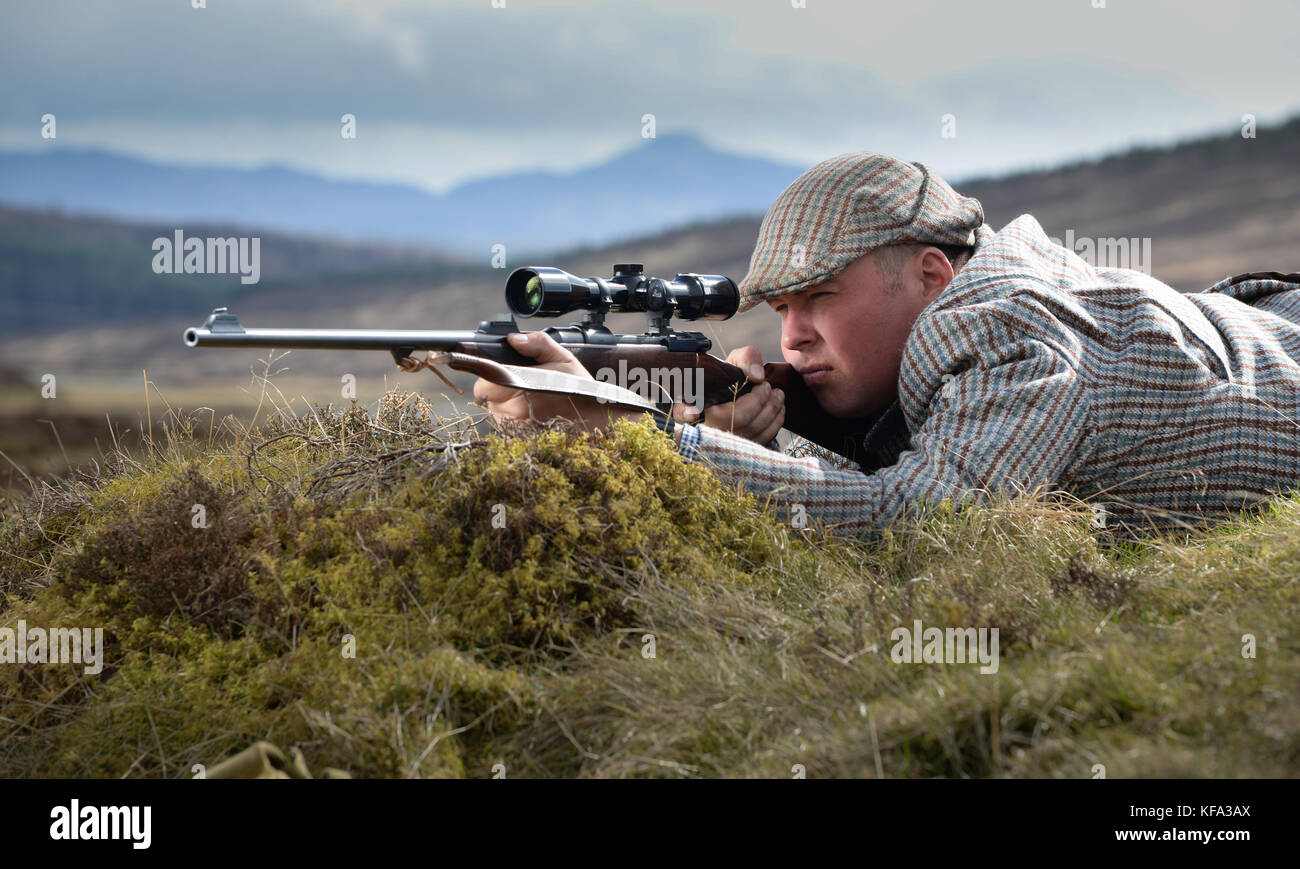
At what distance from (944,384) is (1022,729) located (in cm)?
214

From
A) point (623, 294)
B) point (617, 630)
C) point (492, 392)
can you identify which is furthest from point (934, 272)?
point (617, 630)

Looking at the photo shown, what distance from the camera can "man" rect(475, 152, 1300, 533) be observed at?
14.3 feet

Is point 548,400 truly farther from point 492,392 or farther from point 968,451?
point 968,451

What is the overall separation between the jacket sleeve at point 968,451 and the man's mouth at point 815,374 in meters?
0.95

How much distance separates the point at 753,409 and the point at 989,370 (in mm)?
1257

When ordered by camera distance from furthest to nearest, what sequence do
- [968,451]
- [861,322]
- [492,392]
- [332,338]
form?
[861,322]
[492,392]
[968,451]
[332,338]

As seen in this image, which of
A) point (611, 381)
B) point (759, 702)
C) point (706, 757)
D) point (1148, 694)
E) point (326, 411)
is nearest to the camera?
point (1148, 694)

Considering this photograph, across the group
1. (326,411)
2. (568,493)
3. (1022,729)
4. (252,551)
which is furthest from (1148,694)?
(326,411)

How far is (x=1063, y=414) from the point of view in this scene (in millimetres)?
4355

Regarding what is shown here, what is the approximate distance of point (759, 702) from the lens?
2990 mm

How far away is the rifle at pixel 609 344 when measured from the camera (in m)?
4.07

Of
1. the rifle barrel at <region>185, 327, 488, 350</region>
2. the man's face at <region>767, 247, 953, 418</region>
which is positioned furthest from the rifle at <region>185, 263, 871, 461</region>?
the man's face at <region>767, 247, 953, 418</region>

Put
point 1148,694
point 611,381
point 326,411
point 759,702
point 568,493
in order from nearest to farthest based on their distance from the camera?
point 1148,694 < point 759,702 < point 568,493 < point 611,381 < point 326,411
